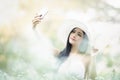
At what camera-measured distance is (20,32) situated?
1.56m

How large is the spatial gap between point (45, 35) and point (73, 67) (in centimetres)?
23

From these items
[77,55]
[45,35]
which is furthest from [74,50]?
[45,35]

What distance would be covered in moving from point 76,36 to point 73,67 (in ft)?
0.56

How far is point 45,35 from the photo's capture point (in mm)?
1560

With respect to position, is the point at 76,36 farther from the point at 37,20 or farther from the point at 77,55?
→ the point at 37,20

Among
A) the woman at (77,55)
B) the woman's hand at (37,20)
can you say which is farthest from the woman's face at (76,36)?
the woman's hand at (37,20)

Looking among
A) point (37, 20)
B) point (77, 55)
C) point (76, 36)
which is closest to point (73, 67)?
point (77, 55)

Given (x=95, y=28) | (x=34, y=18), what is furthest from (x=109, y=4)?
(x=34, y=18)

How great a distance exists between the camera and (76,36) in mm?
1565

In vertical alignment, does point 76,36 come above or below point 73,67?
Answer: above

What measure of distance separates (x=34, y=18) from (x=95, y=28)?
34cm

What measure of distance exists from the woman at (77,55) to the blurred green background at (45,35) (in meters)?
0.03

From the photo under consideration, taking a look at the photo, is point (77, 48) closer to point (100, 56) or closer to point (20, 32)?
point (100, 56)

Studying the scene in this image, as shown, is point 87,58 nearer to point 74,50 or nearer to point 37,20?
point 74,50
